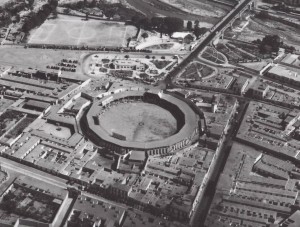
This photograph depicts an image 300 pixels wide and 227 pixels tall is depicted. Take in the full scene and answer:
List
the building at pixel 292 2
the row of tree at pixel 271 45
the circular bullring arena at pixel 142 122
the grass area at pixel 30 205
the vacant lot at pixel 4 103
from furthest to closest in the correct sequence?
the building at pixel 292 2 → the row of tree at pixel 271 45 → the vacant lot at pixel 4 103 → the circular bullring arena at pixel 142 122 → the grass area at pixel 30 205

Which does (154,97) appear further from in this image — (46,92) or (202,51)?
(202,51)

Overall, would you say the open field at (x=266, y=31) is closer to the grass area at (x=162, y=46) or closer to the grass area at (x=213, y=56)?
the grass area at (x=213, y=56)

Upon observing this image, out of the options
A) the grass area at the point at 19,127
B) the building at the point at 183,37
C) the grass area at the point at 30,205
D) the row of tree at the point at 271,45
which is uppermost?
the row of tree at the point at 271,45

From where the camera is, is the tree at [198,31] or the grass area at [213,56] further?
the tree at [198,31]

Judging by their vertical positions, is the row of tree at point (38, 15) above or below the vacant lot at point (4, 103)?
above

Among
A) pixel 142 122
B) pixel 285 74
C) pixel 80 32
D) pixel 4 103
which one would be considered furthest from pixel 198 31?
pixel 4 103

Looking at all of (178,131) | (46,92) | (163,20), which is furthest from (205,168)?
(163,20)

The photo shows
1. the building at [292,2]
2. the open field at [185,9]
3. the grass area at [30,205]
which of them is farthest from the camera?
the building at [292,2]

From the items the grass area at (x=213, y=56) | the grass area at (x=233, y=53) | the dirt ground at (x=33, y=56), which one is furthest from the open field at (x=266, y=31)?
the dirt ground at (x=33, y=56)
